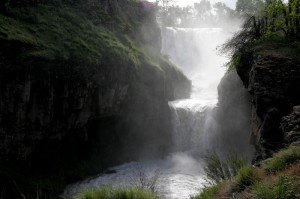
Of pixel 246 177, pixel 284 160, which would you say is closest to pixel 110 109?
pixel 246 177

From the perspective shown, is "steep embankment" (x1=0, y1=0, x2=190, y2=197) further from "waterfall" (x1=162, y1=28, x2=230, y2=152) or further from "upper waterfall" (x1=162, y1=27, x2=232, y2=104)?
"upper waterfall" (x1=162, y1=27, x2=232, y2=104)

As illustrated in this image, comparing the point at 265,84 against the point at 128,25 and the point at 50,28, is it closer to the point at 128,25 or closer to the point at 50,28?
the point at 50,28

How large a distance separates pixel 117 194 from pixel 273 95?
9.16 m

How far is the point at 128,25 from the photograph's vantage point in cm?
3941

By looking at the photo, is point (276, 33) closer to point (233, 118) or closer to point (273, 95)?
point (273, 95)

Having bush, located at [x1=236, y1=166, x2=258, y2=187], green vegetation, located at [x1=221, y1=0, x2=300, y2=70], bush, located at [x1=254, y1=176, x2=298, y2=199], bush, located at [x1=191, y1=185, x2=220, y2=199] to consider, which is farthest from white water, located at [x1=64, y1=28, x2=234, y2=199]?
green vegetation, located at [x1=221, y1=0, x2=300, y2=70]

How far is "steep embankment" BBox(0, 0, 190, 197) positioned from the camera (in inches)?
822

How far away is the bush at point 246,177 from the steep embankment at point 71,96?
45.1 ft

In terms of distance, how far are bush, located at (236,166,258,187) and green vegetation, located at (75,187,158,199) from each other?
2.01m

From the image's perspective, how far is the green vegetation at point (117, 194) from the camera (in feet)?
29.1

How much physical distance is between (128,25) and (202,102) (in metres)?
11.1

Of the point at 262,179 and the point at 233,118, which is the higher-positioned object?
the point at 262,179

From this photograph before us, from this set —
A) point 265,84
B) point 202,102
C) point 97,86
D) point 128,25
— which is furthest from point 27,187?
point 128,25

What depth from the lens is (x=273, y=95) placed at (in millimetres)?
15695
